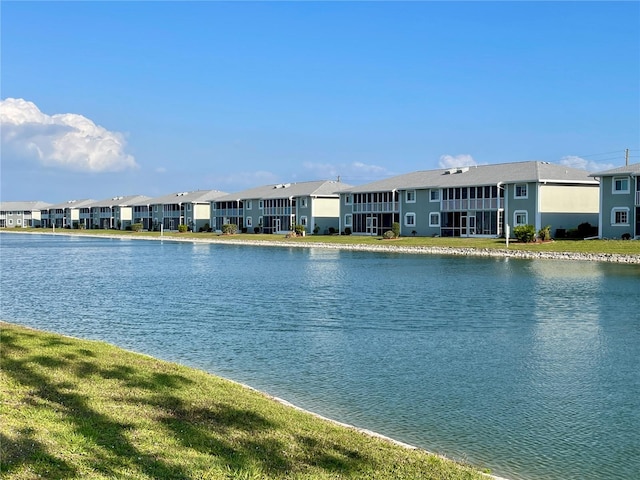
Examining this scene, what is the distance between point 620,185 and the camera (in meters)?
50.5

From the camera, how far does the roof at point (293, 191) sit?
279 feet

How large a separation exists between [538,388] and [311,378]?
14.5 feet

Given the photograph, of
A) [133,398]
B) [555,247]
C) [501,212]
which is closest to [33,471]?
[133,398]

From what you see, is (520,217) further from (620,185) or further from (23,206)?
(23,206)

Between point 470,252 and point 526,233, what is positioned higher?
point 526,233

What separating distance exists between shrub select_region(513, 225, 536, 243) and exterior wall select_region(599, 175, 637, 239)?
4.89 metres

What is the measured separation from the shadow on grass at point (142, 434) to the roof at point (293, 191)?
69050mm

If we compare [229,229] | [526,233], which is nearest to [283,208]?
[229,229]

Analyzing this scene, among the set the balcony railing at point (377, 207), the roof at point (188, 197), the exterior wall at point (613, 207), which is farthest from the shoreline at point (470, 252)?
the roof at point (188, 197)

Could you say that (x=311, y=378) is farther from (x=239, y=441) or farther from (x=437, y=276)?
(x=437, y=276)

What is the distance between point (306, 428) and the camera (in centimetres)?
895

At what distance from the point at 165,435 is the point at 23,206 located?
184 metres

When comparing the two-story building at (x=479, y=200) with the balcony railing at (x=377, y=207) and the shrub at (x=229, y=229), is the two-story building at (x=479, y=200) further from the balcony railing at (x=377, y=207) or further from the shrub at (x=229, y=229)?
the shrub at (x=229, y=229)

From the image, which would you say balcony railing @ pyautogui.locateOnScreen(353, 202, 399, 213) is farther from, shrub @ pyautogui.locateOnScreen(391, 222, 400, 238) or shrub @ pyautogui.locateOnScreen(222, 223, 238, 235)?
shrub @ pyautogui.locateOnScreen(222, 223, 238, 235)
